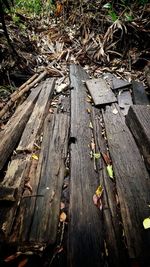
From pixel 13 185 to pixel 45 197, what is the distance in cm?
32

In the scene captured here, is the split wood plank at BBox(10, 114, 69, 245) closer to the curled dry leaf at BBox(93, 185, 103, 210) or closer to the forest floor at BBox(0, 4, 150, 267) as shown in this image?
the curled dry leaf at BBox(93, 185, 103, 210)

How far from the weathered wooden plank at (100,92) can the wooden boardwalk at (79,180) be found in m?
0.03

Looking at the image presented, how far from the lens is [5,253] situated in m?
1.57

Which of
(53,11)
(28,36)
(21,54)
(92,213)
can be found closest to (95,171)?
(92,213)

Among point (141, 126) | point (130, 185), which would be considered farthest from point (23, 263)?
point (141, 126)

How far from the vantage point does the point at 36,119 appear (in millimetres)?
2869

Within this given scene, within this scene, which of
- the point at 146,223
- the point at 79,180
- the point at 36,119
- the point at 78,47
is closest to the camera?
the point at 146,223

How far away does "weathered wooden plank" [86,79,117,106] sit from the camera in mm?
3258

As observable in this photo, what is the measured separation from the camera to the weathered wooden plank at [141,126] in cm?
225

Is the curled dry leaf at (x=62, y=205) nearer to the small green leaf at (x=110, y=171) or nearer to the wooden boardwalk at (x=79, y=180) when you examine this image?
the wooden boardwalk at (x=79, y=180)

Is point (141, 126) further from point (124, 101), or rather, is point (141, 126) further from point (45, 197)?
point (45, 197)

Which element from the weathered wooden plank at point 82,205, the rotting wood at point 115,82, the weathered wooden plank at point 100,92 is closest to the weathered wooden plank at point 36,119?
the weathered wooden plank at point 82,205

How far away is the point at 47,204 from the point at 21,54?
330cm

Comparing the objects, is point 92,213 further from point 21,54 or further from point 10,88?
point 21,54
